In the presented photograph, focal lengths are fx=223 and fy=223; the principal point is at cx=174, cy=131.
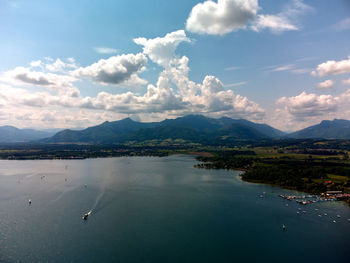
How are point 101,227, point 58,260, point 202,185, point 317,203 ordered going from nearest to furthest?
point 58,260, point 101,227, point 317,203, point 202,185

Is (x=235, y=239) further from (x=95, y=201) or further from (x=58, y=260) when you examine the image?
(x=95, y=201)

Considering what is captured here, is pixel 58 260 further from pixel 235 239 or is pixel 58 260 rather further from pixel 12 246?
pixel 235 239

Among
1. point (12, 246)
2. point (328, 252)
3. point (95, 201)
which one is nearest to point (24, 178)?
point (95, 201)

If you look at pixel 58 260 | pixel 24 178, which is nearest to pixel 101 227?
pixel 58 260

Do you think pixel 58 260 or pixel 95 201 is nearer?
pixel 58 260

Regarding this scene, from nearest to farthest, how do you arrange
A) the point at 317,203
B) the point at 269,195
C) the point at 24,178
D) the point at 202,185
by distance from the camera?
the point at 317,203
the point at 269,195
the point at 202,185
the point at 24,178

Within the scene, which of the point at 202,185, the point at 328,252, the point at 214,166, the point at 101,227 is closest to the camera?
the point at 328,252
